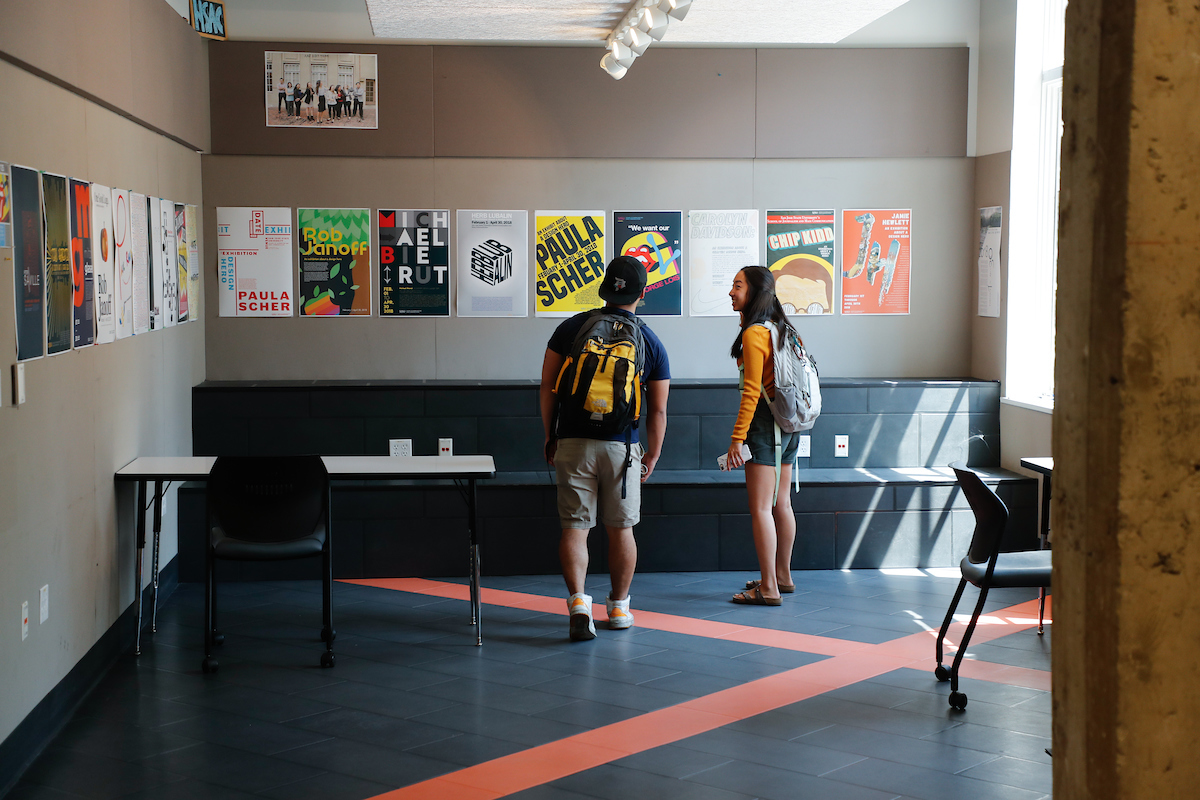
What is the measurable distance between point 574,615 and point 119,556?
6.77 feet

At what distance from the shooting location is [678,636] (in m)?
5.08

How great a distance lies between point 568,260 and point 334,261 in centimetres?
146

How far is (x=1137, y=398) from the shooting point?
171 cm

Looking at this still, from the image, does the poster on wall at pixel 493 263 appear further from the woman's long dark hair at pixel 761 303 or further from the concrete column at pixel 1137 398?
the concrete column at pixel 1137 398

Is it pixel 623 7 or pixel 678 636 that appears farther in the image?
pixel 623 7

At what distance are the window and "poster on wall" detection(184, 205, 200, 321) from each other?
490cm

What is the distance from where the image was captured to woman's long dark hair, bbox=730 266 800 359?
5.37 m

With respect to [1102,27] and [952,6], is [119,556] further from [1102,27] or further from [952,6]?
[952,6]

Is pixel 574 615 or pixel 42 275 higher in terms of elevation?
pixel 42 275

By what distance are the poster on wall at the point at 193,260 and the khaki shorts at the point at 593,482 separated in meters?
2.70

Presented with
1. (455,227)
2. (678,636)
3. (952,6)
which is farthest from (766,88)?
(678,636)

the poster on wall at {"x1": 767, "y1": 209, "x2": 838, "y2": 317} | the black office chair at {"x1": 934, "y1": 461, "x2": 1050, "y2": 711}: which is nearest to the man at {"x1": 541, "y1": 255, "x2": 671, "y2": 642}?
the black office chair at {"x1": 934, "y1": 461, "x2": 1050, "y2": 711}

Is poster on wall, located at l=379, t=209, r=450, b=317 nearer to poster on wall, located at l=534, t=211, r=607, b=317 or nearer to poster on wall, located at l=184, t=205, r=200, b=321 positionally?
poster on wall, located at l=534, t=211, r=607, b=317

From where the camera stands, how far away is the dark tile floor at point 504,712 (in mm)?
3447
